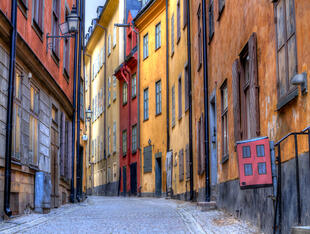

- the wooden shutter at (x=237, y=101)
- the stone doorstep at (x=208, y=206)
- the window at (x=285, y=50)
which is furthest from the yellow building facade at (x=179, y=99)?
the window at (x=285, y=50)

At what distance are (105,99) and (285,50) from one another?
3407 cm

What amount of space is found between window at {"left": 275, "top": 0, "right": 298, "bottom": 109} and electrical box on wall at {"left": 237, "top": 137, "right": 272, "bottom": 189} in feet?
1.91

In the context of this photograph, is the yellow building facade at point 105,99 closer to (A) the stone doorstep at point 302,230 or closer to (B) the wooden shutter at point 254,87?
(B) the wooden shutter at point 254,87

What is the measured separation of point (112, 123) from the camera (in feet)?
124

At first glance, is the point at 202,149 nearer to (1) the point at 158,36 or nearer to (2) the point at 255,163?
(2) the point at 255,163

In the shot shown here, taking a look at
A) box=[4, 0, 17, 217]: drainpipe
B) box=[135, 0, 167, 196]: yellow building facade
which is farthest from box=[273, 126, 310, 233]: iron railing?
box=[135, 0, 167, 196]: yellow building facade

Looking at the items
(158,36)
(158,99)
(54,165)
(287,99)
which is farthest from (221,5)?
(158,36)

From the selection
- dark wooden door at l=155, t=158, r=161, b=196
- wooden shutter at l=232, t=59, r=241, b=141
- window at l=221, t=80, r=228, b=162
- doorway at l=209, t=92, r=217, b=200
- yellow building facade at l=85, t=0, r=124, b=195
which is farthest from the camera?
yellow building facade at l=85, t=0, r=124, b=195

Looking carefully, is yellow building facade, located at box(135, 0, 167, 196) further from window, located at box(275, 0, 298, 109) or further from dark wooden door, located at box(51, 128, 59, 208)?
window, located at box(275, 0, 298, 109)

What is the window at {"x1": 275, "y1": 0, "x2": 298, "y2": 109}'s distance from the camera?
672 centimetres

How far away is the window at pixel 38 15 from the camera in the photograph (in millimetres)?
13959

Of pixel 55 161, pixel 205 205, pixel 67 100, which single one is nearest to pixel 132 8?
pixel 67 100

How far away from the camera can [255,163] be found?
7016mm

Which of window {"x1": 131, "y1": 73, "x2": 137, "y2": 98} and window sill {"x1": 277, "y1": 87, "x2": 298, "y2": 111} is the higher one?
window {"x1": 131, "y1": 73, "x2": 137, "y2": 98}
